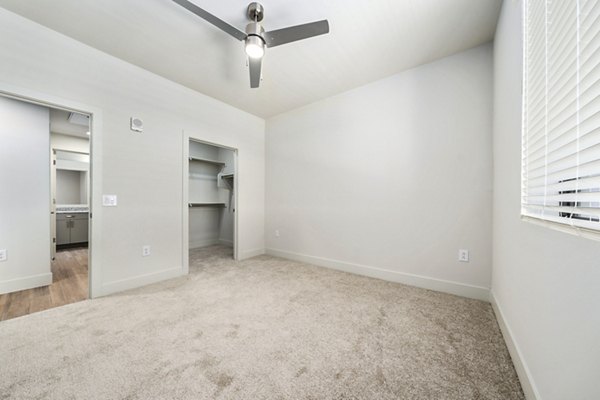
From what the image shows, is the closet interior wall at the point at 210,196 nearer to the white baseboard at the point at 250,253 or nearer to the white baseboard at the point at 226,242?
the white baseboard at the point at 226,242

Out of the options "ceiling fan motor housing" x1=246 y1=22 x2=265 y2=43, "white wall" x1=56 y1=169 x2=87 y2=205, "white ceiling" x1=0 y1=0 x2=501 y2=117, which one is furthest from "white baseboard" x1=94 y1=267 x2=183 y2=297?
"white wall" x1=56 y1=169 x2=87 y2=205

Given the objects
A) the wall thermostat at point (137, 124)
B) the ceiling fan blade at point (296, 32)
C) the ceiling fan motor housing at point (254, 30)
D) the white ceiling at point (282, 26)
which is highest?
the white ceiling at point (282, 26)

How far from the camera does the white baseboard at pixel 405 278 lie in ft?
7.68

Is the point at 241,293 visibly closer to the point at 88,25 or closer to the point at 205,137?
the point at 205,137

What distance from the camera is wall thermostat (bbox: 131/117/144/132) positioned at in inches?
105

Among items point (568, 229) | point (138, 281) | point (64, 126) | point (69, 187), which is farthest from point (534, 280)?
point (69, 187)

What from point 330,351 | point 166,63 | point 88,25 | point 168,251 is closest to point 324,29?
point 166,63

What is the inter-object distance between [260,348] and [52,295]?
2656 millimetres

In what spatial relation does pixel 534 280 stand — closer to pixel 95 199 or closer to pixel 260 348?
pixel 260 348

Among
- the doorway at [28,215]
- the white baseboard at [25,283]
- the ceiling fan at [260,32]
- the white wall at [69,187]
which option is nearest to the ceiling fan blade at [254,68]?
the ceiling fan at [260,32]

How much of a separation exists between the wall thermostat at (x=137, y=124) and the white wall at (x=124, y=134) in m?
0.06

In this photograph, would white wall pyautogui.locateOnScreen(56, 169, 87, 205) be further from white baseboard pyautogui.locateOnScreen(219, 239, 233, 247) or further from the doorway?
white baseboard pyautogui.locateOnScreen(219, 239, 233, 247)

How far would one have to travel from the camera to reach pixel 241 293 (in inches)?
99.3

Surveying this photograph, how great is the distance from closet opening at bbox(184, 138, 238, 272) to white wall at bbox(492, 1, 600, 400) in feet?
14.3
